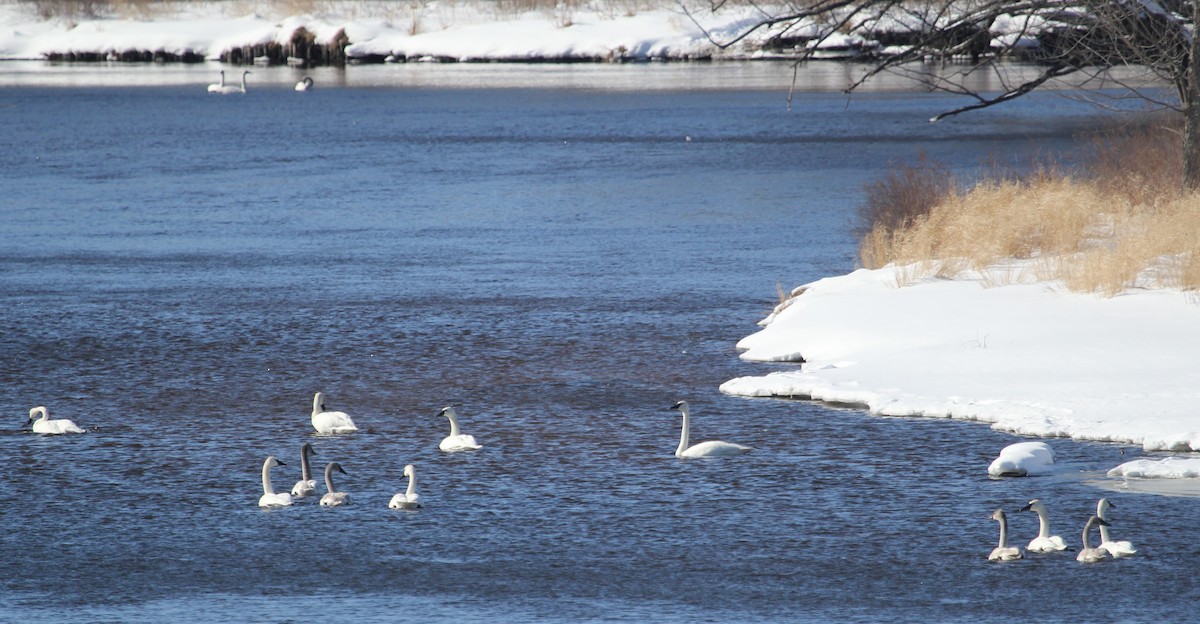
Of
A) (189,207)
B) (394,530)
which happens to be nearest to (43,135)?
(189,207)

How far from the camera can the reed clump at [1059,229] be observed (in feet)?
57.3

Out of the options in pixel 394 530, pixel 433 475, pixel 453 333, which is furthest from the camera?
pixel 453 333

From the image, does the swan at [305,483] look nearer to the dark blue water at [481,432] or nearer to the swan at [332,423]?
the dark blue water at [481,432]

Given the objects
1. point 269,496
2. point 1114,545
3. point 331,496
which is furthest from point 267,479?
point 1114,545

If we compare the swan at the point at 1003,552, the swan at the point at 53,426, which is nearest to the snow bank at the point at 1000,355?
the swan at the point at 1003,552

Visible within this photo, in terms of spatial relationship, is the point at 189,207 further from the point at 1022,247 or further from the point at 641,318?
the point at 1022,247

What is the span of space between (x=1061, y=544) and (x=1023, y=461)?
72.3 inches

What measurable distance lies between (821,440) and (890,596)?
12.2 feet

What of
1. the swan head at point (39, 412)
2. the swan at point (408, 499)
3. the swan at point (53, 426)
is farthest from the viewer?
the swan head at point (39, 412)

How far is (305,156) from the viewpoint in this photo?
128 ft

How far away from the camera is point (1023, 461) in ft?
38.2

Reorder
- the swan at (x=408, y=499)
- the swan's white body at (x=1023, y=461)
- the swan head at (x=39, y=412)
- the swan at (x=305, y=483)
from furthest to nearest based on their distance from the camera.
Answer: the swan head at (x=39, y=412)
the swan's white body at (x=1023, y=461)
the swan at (x=305, y=483)
the swan at (x=408, y=499)

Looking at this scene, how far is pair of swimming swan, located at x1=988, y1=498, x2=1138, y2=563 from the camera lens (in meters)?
9.67

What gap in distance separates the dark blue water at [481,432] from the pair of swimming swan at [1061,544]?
102mm
